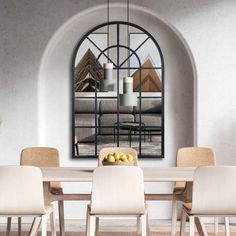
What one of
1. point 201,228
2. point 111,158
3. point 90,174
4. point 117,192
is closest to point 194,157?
point 201,228

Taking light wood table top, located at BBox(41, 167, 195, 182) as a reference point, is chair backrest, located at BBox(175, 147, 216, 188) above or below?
above

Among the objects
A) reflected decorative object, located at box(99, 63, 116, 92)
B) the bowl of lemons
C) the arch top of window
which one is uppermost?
the arch top of window

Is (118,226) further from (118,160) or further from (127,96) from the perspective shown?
(127,96)

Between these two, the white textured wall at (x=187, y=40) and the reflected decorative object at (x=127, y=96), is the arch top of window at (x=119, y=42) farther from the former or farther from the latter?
the reflected decorative object at (x=127, y=96)

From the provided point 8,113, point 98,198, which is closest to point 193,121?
point 8,113

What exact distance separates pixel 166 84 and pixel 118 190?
2708mm

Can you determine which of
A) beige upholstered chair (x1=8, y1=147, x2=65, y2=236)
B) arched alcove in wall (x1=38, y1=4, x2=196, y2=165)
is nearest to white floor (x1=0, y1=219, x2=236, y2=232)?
arched alcove in wall (x1=38, y1=4, x2=196, y2=165)

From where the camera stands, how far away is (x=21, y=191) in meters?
4.51

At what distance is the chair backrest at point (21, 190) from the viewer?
4.47 meters

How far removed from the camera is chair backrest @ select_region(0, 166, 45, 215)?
447 cm

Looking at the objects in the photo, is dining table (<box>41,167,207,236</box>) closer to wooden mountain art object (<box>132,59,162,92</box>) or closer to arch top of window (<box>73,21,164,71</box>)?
wooden mountain art object (<box>132,59,162,92</box>)

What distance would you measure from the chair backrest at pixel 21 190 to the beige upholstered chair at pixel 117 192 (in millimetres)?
408

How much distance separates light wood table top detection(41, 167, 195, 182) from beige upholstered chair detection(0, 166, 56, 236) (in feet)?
0.92

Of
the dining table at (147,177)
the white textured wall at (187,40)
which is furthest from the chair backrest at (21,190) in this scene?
the white textured wall at (187,40)
